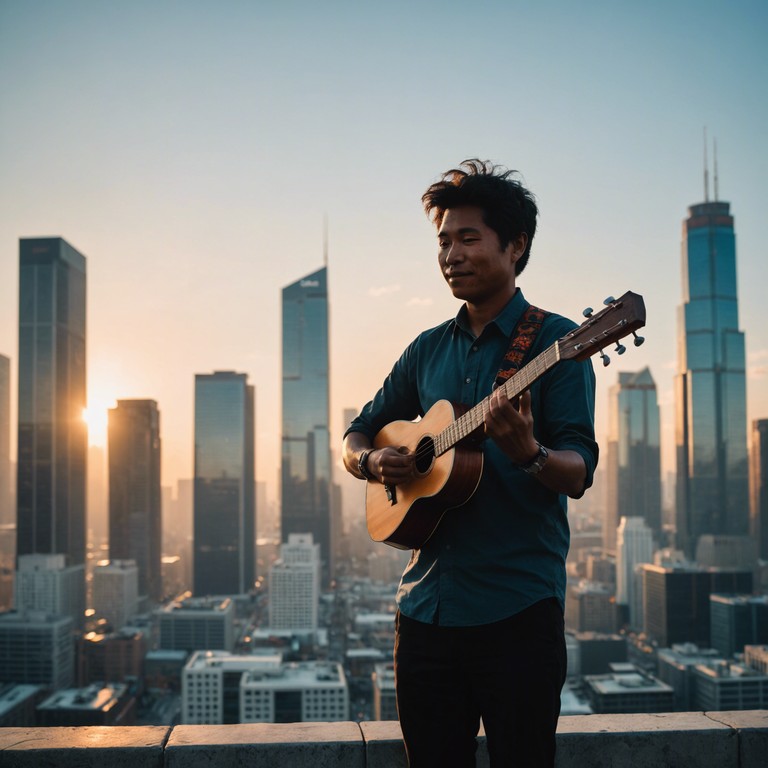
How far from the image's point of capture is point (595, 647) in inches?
1567

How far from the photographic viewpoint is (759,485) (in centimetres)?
7144

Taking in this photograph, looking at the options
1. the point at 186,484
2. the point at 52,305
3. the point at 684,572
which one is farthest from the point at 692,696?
the point at 186,484

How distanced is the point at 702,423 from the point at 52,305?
211ft

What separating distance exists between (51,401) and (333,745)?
221 ft

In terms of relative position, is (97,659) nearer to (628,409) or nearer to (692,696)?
(692,696)

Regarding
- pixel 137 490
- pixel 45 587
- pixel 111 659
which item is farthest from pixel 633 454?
pixel 111 659

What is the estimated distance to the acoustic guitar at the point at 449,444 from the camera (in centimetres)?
163

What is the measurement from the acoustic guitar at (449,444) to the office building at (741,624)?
47365mm

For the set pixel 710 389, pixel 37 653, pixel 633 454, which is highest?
pixel 710 389

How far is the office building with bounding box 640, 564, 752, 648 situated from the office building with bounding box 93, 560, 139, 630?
37.8 m

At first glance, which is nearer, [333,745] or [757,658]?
[333,745]

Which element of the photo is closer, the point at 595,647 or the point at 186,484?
the point at 595,647

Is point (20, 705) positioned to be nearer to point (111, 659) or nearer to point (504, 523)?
point (111, 659)

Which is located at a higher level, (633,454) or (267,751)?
(267,751)
